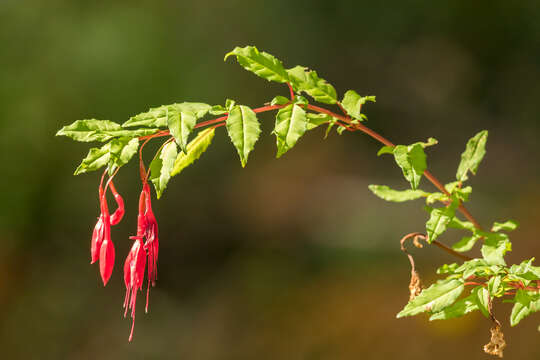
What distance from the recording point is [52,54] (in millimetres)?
2498

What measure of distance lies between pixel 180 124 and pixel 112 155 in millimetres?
82

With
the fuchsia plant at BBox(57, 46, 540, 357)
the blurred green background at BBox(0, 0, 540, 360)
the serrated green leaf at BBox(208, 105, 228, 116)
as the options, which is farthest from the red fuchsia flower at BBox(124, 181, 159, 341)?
the blurred green background at BBox(0, 0, 540, 360)

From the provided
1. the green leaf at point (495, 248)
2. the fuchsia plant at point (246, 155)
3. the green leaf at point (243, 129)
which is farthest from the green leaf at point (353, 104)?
the green leaf at point (495, 248)

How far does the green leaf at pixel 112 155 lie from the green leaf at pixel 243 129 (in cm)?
10

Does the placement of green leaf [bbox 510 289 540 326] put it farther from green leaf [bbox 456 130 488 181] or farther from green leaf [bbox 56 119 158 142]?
green leaf [bbox 56 119 158 142]

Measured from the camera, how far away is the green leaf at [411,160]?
655 millimetres

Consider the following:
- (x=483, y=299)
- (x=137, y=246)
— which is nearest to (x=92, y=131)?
(x=137, y=246)

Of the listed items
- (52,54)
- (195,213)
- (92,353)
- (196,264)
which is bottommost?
(92,353)

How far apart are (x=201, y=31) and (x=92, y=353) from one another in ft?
4.96

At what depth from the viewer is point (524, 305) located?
67cm

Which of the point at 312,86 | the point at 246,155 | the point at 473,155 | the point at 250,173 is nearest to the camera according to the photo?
the point at 246,155

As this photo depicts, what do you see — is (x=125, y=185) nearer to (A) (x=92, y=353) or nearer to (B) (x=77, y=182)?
(B) (x=77, y=182)

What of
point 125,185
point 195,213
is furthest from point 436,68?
point 125,185

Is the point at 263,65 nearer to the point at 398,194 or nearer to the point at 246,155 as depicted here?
the point at 246,155
